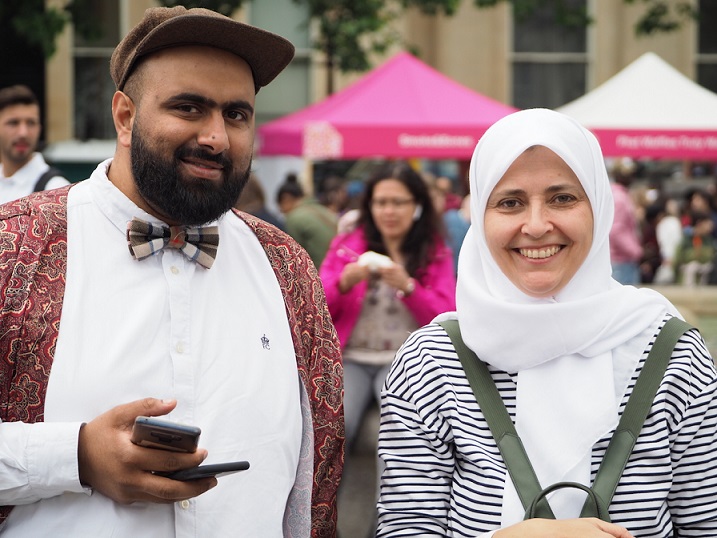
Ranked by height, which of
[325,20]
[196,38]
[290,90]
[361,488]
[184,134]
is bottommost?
[361,488]

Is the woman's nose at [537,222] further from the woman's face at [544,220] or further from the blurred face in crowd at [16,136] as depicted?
the blurred face in crowd at [16,136]

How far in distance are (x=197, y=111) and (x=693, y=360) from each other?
1389mm

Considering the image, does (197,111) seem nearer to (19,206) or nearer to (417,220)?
(19,206)

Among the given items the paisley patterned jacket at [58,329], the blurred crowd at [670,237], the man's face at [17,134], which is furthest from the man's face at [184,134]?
the blurred crowd at [670,237]

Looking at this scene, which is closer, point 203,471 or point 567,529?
point 203,471

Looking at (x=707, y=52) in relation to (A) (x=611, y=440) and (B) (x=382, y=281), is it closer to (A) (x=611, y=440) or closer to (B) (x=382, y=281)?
(B) (x=382, y=281)

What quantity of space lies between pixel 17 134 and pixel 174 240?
451 cm

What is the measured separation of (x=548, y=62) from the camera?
25.0 m

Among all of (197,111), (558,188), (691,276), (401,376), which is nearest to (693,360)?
(558,188)

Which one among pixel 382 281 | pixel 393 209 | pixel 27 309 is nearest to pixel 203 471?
pixel 27 309

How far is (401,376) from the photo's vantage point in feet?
9.34

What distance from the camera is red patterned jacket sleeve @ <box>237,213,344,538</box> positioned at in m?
2.87

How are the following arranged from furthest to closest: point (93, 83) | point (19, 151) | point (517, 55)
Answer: point (517, 55)
point (93, 83)
point (19, 151)

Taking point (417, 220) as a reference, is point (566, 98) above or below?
above
